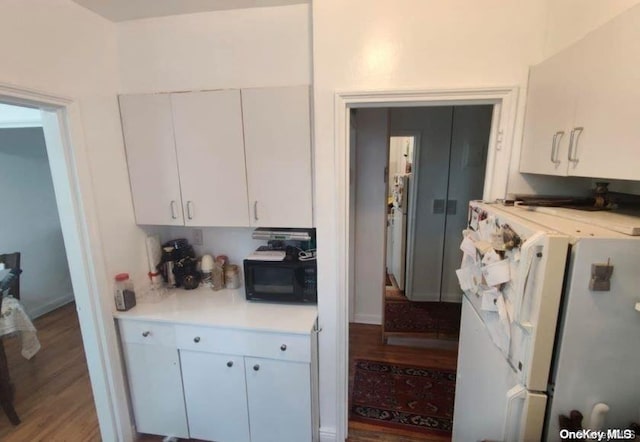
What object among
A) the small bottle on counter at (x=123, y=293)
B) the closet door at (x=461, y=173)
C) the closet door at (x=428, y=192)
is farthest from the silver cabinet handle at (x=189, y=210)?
the closet door at (x=461, y=173)

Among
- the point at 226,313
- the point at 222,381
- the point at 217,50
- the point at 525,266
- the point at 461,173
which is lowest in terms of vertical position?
the point at 222,381

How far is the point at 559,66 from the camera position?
1093 millimetres

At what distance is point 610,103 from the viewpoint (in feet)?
2.83

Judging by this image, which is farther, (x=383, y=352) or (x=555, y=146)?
(x=383, y=352)

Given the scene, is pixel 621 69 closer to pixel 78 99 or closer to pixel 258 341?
pixel 258 341

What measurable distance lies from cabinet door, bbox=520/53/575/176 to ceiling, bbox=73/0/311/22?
1.20 m

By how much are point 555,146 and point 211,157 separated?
1.66 m

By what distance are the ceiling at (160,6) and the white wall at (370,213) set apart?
1.33 meters

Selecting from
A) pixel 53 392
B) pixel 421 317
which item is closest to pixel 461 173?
pixel 421 317

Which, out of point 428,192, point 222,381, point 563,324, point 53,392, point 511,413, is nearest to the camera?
point 563,324

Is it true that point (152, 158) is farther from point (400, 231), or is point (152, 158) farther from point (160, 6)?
point (400, 231)

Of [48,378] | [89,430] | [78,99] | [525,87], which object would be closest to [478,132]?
[525,87]

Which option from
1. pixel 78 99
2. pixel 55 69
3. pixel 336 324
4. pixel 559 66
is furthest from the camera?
pixel 336 324

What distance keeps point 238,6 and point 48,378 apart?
Answer: 3.22 meters
